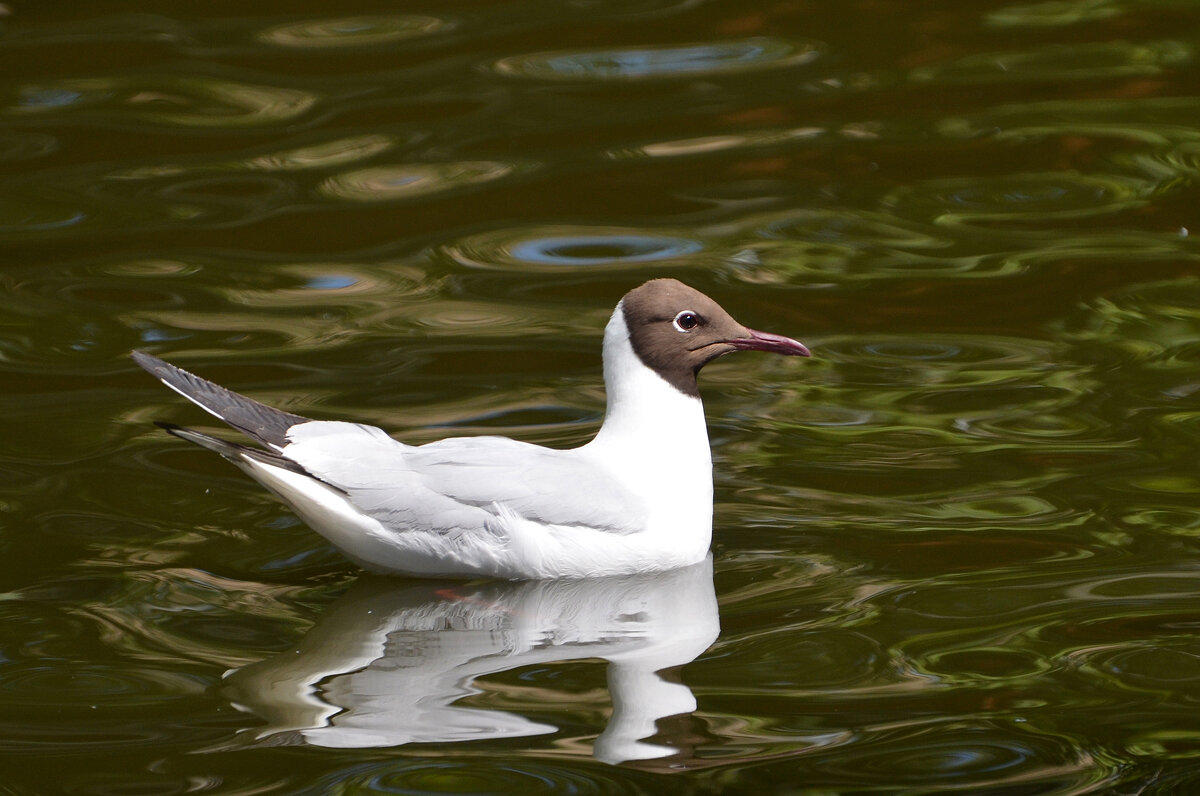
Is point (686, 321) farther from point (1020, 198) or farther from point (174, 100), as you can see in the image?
point (174, 100)

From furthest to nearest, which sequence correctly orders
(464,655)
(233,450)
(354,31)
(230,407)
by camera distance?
(354,31)
(230,407)
(233,450)
(464,655)

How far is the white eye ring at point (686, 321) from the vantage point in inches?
236

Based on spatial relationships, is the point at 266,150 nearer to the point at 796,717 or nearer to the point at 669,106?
the point at 669,106

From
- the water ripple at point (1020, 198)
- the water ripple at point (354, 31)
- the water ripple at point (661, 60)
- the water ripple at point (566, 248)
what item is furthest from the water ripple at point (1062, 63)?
the water ripple at point (354, 31)

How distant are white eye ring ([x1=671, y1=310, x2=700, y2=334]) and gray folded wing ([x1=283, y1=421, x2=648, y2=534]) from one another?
0.59m

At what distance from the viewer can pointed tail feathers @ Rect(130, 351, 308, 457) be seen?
5711 millimetres

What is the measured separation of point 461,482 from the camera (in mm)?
5594

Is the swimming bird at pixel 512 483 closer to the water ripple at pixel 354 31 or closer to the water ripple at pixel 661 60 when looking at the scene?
the water ripple at pixel 661 60

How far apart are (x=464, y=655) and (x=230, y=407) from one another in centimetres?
125

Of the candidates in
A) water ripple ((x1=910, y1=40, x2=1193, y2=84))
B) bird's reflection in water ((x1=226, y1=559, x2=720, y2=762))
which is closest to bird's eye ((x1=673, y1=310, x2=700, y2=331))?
bird's reflection in water ((x1=226, y1=559, x2=720, y2=762))

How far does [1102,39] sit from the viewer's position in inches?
437

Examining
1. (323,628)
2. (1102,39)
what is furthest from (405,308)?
(1102,39)

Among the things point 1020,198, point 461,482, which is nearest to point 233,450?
point 461,482

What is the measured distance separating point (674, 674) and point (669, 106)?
596 centimetres
